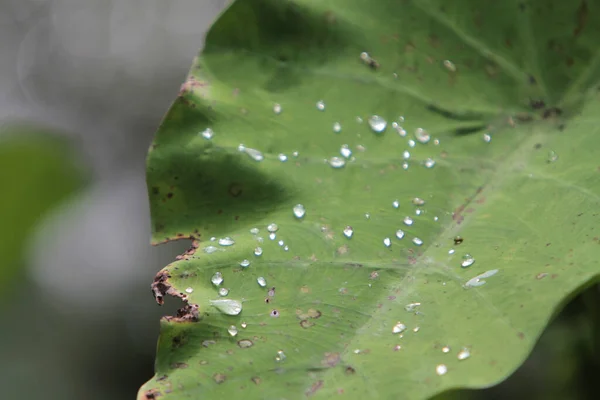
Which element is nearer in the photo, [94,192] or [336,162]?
[336,162]

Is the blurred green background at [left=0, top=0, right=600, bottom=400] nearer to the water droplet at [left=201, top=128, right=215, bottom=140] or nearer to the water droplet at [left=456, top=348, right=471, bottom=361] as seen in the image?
the water droplet at [left=456, top=348, right=471, bottom=361]

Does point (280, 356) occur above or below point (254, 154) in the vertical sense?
Answer: below

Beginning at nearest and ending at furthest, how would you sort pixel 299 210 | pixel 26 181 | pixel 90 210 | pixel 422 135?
pixel 299 210, pixel 422 135, pixel 26 181, pixel 90 210

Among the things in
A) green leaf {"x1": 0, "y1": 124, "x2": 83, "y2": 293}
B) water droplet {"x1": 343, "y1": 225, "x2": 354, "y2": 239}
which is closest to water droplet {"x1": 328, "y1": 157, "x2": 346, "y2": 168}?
water droplet {"x1": 343, "y1": 225, "x2": 354, "y2": 239}

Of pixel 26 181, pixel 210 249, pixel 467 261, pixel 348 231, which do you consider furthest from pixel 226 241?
pixel 26 181

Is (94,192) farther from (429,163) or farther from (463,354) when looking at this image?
(463,354)

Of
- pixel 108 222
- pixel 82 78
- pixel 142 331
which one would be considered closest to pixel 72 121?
pixel 82 78
